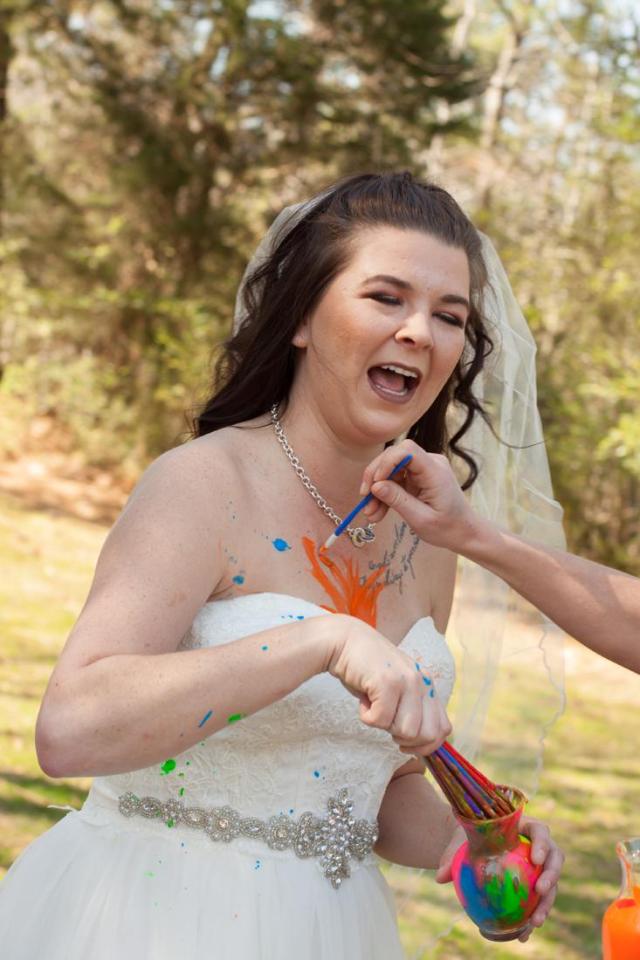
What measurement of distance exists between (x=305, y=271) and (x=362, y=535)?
599 mm

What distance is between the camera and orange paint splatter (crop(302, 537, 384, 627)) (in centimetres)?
231

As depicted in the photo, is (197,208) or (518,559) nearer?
(518,559)

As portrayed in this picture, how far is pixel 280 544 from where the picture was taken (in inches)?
88.8

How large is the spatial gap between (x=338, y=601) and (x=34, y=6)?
10.9 metres

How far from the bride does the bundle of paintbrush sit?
10 centimetres

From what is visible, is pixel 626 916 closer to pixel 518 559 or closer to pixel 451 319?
pixel 518 559

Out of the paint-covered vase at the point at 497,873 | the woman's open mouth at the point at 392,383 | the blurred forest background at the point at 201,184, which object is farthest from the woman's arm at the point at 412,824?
the blurred forest background at the point at 201,184

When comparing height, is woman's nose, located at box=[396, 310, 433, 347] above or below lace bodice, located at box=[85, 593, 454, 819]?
above

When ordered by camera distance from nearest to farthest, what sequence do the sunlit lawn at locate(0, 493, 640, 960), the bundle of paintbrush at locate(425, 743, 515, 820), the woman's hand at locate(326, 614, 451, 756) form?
the woman's hand at locate(326, 614, 451, 756) → the bundle of paintbrush at locate(425, 743, 515, 820) → the sunlit lawn at locate(0, 493, 640, 960)

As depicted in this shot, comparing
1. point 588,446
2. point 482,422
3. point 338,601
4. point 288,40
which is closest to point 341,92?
point 288,40

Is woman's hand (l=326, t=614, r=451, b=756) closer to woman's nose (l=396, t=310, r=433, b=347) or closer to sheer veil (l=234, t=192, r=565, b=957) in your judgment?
woman's nose (l=396, t=310, r=433, b=347)

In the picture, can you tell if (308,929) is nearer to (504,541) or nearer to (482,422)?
(504,541)

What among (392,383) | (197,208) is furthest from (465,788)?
(197,208)

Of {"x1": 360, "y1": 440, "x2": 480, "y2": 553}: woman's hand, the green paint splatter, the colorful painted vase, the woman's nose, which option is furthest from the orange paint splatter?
the colorful painted vase
